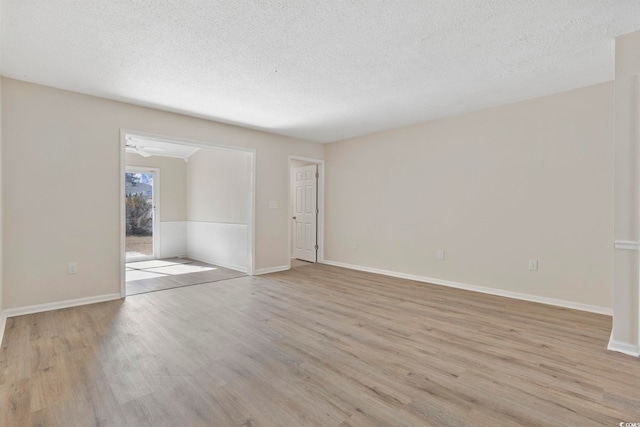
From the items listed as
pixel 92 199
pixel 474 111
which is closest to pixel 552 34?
pixel 474 111

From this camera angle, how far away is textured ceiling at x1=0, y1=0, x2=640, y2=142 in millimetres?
2061

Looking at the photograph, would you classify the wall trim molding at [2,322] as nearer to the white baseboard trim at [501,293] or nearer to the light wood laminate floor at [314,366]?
the light wood laminate floor at [314,366]

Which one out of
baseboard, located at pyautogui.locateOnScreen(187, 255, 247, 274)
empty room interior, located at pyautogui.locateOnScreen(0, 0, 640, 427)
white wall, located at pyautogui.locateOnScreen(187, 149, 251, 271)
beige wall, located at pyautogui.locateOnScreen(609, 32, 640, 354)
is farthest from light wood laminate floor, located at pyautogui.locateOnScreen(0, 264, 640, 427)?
white wall, located at pyautogui.locateOnScreen(187, 149, 251, 271)

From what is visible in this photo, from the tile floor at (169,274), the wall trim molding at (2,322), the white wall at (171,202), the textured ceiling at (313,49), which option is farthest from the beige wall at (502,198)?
the wall trim molding at (2,322)

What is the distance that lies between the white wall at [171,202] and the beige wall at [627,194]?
7396 mm

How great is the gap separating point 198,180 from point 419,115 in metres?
5.00

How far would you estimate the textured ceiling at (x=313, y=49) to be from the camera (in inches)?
81.1

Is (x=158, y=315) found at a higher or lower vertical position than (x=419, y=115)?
lower

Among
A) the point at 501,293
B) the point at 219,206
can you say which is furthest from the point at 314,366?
the point at 219,206

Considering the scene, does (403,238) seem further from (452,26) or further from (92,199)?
(92,199)

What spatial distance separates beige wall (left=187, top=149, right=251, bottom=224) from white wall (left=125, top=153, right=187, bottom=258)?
18 cm

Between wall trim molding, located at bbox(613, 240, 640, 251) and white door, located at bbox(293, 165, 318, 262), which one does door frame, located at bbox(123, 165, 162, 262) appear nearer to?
white door, located at bbox(293, 165, 318, 262)

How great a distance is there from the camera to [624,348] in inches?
93.8

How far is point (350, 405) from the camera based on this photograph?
1.73 meters
